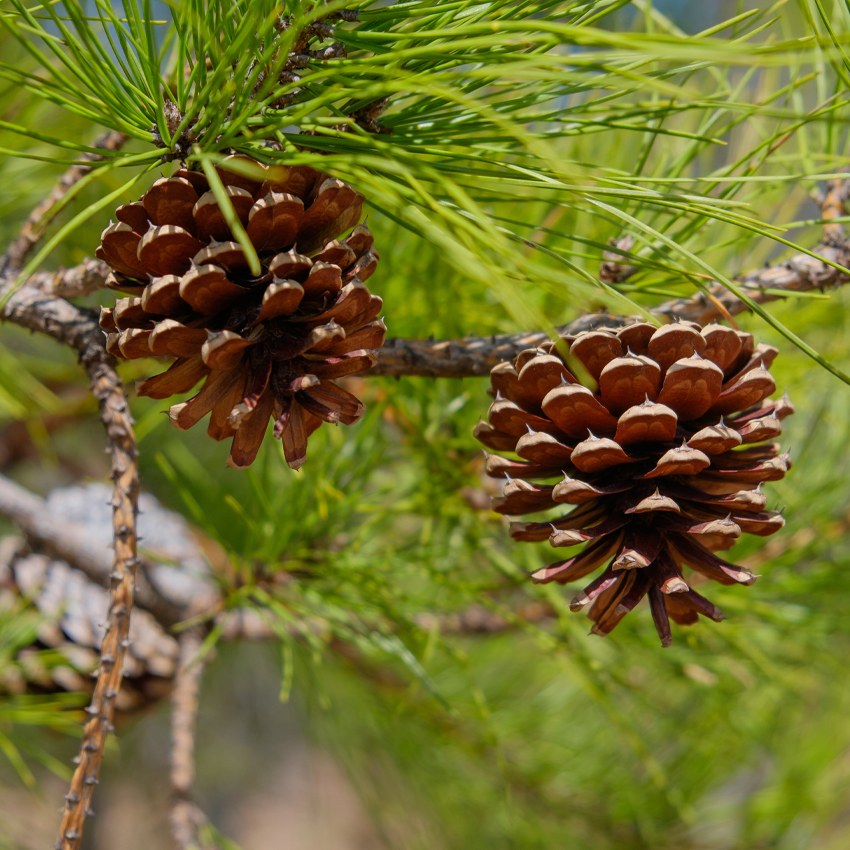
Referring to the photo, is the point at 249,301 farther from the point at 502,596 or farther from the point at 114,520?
the point at 502,596

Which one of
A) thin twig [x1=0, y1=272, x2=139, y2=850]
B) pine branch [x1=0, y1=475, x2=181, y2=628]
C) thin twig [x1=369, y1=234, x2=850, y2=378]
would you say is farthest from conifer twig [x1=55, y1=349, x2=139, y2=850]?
pine branch [x1=0, y1=475, x2=181, y2=628]

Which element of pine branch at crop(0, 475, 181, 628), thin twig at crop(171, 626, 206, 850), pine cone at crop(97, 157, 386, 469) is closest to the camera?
pine cone at crop(97, 157, 386, 469)

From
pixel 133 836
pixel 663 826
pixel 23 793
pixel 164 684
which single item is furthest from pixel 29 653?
pixel 133 836

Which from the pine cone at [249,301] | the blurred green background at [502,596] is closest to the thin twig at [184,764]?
the blurred green background at [502,596]

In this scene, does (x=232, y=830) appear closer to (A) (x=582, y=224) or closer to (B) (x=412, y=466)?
(B) (x=412, y=466)

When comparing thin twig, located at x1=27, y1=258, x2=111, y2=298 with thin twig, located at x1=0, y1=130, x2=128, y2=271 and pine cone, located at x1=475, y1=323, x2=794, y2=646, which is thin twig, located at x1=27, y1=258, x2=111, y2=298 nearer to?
thin twig, located at x1=0, y1=130, x2=128, y2=271

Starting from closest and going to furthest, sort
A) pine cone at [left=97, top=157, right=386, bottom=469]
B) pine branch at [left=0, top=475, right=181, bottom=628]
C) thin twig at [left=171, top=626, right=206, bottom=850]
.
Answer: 1. pine cone at [left=97, top=157, right=386, bottom=469]
2. thin twig at [left=171, top=626, right=206, bottom=850]
3. pine branch at [left=0, top=475, right=181, bottom=628]
